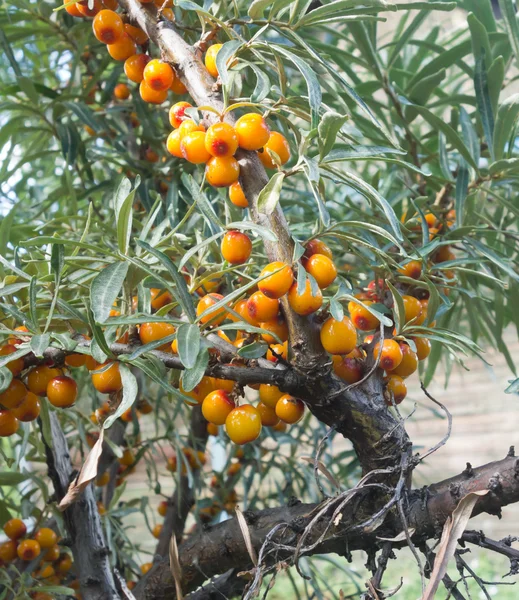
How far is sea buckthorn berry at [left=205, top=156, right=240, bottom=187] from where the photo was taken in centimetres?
45

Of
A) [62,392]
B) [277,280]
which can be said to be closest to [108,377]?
[62,392]

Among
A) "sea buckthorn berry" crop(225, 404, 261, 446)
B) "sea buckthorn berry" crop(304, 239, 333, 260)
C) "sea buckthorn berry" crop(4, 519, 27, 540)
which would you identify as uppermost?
"sea buckthorn berry" crop(304, 239, 333, 260)

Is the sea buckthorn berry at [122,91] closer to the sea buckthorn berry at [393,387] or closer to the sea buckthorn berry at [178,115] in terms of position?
the sea buckthorn berry at [178,115]

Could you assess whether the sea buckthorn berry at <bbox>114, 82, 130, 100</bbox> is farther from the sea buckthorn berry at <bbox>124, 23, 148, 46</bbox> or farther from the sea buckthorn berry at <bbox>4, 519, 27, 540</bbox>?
the sea buckthorn berry at <bbox>4, 519, 27, 540</bbox>

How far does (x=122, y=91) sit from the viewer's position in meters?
0.94

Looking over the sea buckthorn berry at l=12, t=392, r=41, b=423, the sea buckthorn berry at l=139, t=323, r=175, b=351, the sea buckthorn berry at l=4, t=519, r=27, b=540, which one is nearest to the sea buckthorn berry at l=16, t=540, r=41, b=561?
the sea buckthorn berry at l=4, t=519, r=27, b=540

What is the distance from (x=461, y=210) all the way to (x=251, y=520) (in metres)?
0.37

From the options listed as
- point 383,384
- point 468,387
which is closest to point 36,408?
point 383,384

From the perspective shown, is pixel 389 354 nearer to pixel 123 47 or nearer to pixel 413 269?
pixel 413 269

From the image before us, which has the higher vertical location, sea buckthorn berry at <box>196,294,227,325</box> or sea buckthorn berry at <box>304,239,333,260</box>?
sea buckthorn berry at <box>304,239,333,260</box>

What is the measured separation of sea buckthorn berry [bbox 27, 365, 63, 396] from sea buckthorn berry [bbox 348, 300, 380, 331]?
9.8 inches

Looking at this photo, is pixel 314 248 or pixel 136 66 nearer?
pixel 314 248

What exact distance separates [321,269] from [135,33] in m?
0.32

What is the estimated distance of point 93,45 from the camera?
2.97ft
